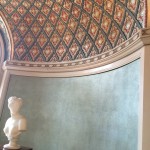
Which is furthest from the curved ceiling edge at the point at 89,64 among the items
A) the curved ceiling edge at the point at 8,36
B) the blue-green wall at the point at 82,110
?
the curved ceiling edge at the point at 8,36

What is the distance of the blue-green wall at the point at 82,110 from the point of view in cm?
281

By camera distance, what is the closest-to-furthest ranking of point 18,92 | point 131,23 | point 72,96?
point 131,23
point 72,96
point 18,92

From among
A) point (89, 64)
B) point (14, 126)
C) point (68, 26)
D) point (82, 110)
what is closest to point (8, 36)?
Result: point (68, 26)

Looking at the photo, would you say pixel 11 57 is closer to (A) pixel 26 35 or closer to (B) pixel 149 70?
(A) pixel 26 35

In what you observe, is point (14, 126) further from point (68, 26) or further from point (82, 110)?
point (68, 26)

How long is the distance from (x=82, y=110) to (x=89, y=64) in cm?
89

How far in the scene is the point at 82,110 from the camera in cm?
362

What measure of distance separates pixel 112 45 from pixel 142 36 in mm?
951

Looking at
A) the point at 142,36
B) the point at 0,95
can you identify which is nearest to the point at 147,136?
the point at 142,36

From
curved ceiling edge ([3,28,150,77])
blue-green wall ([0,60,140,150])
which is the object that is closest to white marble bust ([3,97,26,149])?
blue-green wall ([0,60,140,150])

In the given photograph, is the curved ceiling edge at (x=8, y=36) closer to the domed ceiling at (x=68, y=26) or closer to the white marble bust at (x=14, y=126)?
the domed ceiling at (x=68, y=26)

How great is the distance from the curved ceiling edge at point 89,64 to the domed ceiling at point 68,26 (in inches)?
6.4

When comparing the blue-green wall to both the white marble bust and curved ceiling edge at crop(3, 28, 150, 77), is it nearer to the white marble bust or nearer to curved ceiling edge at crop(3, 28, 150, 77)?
curved ceiling edge at crop(3, 28, 150, 77)

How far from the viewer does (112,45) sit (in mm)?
3578
